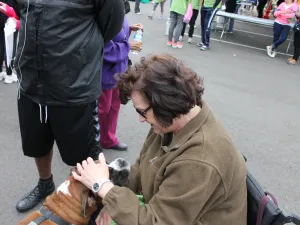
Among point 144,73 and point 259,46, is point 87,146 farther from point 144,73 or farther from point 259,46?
point 259,46

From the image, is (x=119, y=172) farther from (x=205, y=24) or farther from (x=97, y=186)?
(x=205, y=24)

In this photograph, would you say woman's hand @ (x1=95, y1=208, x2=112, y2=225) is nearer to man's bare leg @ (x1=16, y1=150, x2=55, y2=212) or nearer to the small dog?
the small dog

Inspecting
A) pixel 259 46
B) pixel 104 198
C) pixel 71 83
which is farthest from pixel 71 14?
pixel 259 46

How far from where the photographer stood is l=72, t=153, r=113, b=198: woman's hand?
1.40 meters

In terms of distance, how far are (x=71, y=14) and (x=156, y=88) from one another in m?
0.74

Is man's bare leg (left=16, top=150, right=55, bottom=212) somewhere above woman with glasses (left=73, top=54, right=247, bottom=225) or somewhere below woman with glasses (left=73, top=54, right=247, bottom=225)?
below

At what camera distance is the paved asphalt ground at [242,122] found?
288cm

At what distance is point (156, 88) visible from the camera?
4.09 ft

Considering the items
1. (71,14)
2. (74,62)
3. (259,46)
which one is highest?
(71,14)

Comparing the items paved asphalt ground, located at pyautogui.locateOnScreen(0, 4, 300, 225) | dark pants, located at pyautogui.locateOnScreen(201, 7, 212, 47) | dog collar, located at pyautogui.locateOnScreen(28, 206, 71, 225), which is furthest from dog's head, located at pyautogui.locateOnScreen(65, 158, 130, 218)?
dark pants, located at pyautogui.locateOnScreen(201, 7, 212, 47)

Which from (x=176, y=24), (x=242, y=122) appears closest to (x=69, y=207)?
(x=242, y=122)

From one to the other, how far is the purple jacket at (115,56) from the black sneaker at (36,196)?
0.91 meters

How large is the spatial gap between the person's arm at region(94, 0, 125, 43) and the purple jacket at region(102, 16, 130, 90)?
0.51 m

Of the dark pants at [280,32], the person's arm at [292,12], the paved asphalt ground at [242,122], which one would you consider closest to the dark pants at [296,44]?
the paved asphalt ground at [242,122]
